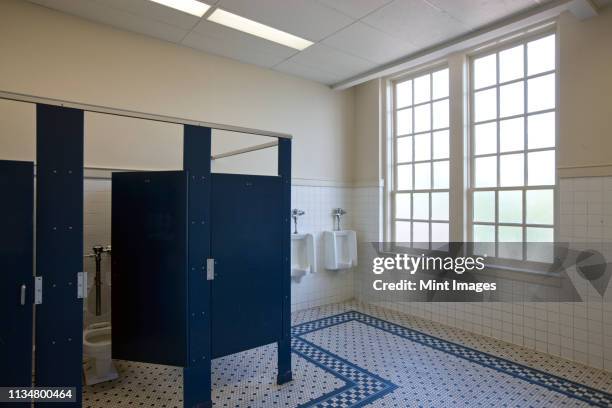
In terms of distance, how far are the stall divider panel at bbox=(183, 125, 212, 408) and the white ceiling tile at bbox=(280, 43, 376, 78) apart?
1.93 m

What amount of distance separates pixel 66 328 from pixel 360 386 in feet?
6.17

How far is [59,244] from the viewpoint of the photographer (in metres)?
1.74

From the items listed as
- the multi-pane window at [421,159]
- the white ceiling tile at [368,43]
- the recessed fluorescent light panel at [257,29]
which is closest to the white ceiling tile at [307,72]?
the recessed fluorescent light panel at [257,29]

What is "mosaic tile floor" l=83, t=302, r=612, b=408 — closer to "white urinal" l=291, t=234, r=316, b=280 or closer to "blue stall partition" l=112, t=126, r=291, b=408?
"blue stall partition" l=112, t=126, r=291, b=408

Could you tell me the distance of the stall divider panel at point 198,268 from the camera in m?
2.09

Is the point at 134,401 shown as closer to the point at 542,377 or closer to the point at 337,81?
the point at 542,377

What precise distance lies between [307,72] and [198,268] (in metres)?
2.87

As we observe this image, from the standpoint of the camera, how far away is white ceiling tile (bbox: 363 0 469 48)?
2.79 metres

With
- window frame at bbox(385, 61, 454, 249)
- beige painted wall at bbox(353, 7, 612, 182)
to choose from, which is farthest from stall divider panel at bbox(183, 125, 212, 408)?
beige painted wall at bbox(353, 7, 612, 182)

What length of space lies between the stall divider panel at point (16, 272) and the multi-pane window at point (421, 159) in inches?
143

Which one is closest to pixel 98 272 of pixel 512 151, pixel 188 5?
pixel 188 5

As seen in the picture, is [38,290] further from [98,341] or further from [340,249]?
[340,249]

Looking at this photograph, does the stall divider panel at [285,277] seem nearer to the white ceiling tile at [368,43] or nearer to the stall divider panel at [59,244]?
the stall divider panel at [59,244]

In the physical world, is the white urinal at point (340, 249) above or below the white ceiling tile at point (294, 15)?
below
